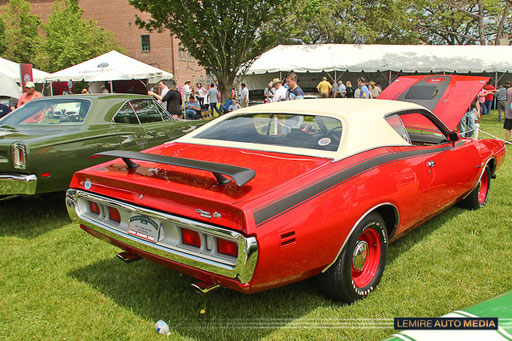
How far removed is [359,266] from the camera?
2.94 metres

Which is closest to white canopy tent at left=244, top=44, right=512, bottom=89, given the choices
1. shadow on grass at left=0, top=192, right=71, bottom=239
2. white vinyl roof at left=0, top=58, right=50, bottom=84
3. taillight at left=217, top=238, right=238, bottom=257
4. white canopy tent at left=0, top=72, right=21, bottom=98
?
white vinyl roof at left=0, top=58, right=50, bottom=84

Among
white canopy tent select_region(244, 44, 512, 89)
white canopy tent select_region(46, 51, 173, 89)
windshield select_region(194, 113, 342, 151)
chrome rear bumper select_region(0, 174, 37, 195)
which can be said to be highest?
white canopy tent select_region(244, 44, 512, 89)

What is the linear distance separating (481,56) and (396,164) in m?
23.4

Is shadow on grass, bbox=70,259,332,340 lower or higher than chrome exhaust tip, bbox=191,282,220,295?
lower

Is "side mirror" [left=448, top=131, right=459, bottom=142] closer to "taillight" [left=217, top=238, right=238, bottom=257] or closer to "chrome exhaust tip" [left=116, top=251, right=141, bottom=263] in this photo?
"taillight" [left=217, top=238, right=238, bottom=257]

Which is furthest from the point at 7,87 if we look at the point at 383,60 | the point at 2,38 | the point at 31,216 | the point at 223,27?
the point at 2,38

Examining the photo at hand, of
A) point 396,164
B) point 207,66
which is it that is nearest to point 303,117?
point 396,164

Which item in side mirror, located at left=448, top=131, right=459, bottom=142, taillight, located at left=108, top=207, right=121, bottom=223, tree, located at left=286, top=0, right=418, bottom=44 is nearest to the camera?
taillight, located at left=108, top=207, right=121, bottom=223

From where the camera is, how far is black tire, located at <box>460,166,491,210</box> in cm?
479

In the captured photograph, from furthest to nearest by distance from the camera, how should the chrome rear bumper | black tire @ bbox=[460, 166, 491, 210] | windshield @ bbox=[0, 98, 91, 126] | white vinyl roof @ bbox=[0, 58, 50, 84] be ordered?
white vinyl roof @ bbox=[0, 58, 50, 84]
windshield @ bbox=[0, 98, 91, 126]
black tire @ bbox=[460, 166, 491, 210]
the chrome rear bumper

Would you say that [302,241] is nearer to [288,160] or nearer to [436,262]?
[288,160]

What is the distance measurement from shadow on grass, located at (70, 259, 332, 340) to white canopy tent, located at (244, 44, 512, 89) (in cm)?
1921

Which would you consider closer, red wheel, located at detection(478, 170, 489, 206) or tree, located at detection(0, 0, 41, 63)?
red wheel, located at detection(478, 170, 489, 206)

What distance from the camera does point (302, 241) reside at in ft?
7.61
